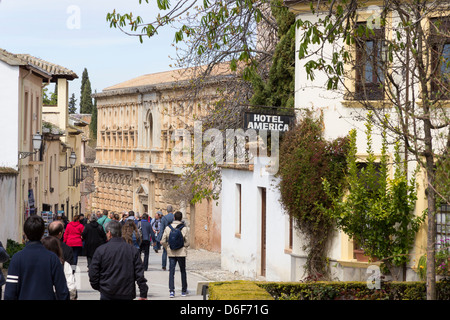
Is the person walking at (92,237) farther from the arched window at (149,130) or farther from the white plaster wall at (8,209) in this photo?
the arched window at (149,130)

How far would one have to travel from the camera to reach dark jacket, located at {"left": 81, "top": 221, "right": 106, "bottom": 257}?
20062 millimetres

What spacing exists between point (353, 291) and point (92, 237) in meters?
7.53

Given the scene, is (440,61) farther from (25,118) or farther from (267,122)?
(25,118)

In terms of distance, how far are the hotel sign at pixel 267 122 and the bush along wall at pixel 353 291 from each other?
489 cm

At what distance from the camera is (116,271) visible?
431 inches

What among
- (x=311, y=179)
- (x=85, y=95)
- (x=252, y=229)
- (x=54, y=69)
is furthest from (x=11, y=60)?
(x=85, y=95)

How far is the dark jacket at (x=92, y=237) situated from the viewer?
2006 centimetres

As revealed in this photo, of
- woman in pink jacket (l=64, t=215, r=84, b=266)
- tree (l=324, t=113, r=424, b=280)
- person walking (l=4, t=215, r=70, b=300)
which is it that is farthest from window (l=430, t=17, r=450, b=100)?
woman in pink jacket (l=64, t=215, r=84, b=266)

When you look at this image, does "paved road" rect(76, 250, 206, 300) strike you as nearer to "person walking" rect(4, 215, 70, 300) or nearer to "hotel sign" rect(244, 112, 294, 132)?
"hotel sign" rect(244, 112, 294, 132)

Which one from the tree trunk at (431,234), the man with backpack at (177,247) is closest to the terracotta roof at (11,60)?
the man with backpack at (177,247)

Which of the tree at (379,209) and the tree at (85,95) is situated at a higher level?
the tree at (85,95)

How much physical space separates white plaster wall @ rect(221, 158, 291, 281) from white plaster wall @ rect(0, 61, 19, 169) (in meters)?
9.30

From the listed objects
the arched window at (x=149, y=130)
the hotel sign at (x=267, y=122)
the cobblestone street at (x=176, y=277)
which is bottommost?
the cobblestone street at (x=176, y=277)
